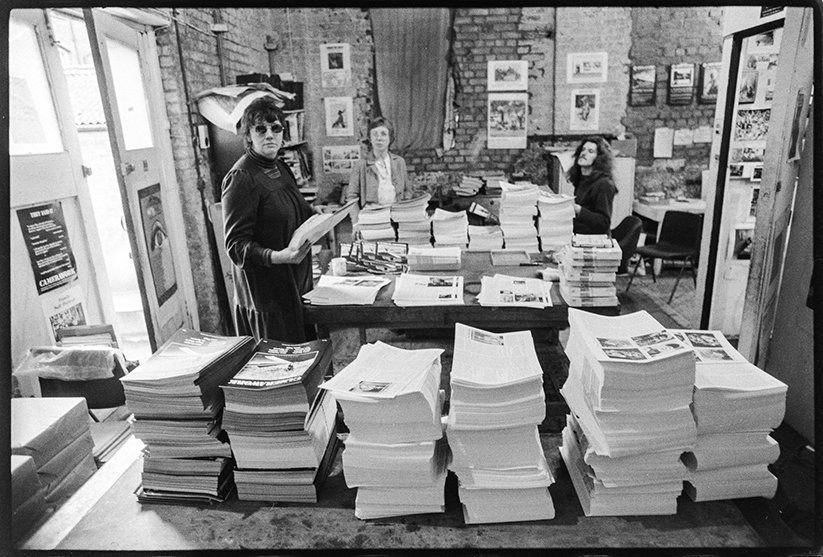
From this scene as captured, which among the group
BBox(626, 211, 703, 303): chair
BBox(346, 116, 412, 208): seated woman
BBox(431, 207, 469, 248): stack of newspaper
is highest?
BBox(346, 116, 412, 208): seated woman

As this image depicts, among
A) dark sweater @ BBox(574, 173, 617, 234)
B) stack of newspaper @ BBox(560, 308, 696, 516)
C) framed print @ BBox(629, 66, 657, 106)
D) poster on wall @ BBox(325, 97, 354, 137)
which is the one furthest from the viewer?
poster on wall @ BBox(325, 97, 354, 137)

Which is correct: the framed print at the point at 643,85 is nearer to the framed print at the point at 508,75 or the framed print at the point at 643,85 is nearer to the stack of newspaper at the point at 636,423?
the framed print at the point at 508,75

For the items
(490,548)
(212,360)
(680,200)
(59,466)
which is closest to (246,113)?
(212,360)

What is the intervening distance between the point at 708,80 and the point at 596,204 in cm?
359

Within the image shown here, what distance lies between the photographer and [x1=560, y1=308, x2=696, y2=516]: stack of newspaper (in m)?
1.11

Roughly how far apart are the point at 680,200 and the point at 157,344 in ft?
18.5

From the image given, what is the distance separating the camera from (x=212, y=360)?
1.28 meters

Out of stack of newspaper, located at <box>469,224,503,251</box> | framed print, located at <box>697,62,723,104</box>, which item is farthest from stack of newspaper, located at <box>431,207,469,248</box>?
framed print, located at <box>697,62,723,104</box>

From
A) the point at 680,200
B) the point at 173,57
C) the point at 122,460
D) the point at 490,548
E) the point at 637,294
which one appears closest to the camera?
the point at 490,548

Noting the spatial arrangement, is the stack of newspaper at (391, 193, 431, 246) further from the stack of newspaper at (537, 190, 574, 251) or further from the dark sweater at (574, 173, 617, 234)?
the dark sweater at (574, 173, 617, 234)

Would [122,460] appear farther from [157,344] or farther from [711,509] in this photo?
[157,344]

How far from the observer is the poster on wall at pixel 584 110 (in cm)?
629

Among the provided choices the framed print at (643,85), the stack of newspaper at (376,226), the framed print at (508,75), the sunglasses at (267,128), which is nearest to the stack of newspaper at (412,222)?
the stack of newspaper at (376,226)

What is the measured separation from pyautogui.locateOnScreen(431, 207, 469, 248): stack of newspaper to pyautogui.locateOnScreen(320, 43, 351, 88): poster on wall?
141 inches
